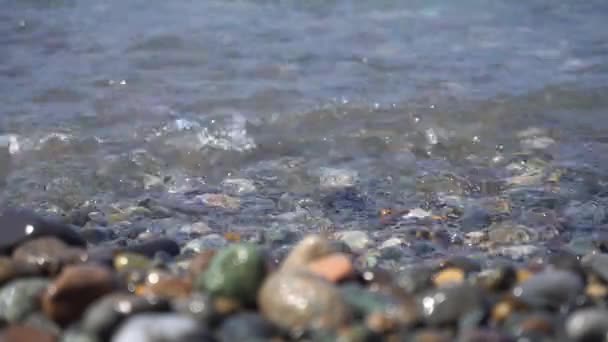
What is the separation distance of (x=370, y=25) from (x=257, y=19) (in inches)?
48.0

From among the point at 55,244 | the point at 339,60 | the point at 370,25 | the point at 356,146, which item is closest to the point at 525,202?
the point at 356,146

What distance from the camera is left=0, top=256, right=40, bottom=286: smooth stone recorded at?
3.04 meters

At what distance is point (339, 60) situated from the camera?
7957mm

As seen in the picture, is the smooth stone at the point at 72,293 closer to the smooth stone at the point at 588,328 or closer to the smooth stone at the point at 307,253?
the smooth stone at the point at 307,253

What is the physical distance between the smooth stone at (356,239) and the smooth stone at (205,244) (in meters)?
0.62

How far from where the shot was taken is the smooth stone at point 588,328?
2.59 m

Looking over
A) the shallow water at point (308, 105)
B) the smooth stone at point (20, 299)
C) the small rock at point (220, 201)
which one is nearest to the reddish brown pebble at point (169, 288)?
the smooth stone at point (20, 299)

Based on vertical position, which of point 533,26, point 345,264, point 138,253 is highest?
point 345,264

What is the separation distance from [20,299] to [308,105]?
4203 millimetres

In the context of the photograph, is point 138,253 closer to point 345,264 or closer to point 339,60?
point 345,264

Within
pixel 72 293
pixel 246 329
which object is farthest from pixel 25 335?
pixel 246 329

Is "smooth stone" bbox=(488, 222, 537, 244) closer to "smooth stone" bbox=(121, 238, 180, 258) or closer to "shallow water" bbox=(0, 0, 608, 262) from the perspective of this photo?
"shallow water" bbox=(0, 0, 608, 262)

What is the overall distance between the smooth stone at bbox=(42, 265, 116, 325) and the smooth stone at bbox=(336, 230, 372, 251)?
1.78 meters

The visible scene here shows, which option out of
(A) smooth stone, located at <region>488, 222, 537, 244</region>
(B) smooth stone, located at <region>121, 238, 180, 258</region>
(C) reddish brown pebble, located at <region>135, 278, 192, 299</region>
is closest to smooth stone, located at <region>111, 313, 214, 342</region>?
(C) reddish brown pebble, located at <region>135, 278, 192, 299</region>
